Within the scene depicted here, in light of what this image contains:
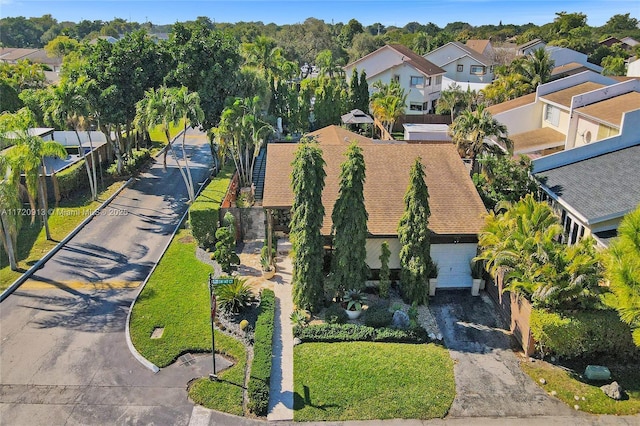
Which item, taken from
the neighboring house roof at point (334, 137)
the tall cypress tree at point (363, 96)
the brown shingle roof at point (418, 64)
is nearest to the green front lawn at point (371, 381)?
the neighboring house roof at point (334, 137)

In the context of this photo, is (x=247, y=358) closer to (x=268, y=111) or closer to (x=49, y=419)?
(x=49, y=419)

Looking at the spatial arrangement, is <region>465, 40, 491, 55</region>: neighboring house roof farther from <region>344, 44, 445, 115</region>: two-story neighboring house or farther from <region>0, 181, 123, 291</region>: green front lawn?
<region>0, 181, 123, 291</region>: green front lawn

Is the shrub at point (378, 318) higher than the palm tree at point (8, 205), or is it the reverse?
the palm tree at point (8, 205)

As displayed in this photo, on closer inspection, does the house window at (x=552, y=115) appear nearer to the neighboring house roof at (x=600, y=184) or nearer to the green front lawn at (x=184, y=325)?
the neighboring house roof at (x=600, y=184)

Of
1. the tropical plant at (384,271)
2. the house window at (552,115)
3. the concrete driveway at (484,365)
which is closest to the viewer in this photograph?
the concrete driveway at (484,365)

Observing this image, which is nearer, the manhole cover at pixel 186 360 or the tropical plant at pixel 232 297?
the manhole cover at pixel 186 360

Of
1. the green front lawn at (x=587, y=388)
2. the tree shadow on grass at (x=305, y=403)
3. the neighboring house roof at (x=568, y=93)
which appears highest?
the neighboring house roof at (x=568, y=93)
